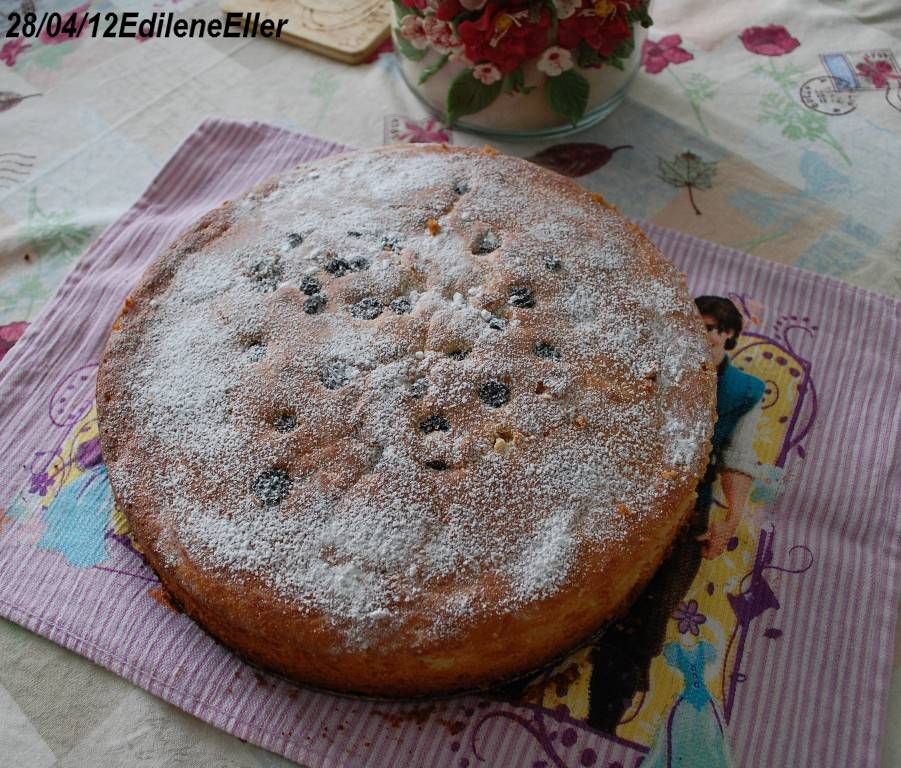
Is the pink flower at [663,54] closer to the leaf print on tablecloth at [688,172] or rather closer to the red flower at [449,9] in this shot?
the leaf print on tablecloth at [688,172]

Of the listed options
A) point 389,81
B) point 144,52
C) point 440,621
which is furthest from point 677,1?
point 440,621

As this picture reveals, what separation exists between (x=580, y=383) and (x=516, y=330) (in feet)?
0.38

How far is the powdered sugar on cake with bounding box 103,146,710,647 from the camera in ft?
3.17

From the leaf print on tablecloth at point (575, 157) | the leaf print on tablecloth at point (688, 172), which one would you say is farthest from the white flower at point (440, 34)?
the leaf print on tablecloth at point (688, 172)

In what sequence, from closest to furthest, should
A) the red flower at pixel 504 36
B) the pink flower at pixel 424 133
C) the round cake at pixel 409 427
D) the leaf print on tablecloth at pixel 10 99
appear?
the round cake at pixel 409 427, the red flower at pixel 504 36, the pink flower at pixel 424 133, the leaf print on tablecloth at pixel 10 99

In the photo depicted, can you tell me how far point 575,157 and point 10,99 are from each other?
1.25 metres

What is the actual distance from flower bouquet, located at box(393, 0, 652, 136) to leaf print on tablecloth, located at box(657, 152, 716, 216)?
18cm

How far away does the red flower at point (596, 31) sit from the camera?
1.45 m

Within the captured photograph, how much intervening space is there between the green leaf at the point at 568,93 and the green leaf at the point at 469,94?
100 millimetres

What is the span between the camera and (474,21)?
143cm

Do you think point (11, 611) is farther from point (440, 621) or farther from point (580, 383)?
point (580, 383)

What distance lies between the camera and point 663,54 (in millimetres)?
1899

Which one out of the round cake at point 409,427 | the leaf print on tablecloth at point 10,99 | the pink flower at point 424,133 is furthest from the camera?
the leaf print on tablecloth at point 10,99

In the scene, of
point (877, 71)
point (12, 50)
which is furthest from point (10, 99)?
point (877, 71)
